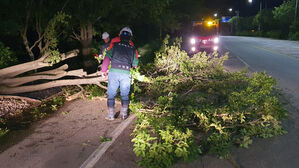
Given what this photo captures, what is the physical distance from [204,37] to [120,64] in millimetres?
11449

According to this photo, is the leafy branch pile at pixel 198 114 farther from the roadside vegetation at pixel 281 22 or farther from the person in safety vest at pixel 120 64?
the roadside vegetation at pixel 281 22

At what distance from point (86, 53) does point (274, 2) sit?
8583cm

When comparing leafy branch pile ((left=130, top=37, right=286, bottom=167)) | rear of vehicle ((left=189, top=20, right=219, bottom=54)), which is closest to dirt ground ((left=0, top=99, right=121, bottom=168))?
leafy branch pile ((left=130, top=37, right=286, bottom=167))

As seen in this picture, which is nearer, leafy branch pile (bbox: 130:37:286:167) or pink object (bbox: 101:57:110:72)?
leafy branch pile (bbox: 130:37:286:167)

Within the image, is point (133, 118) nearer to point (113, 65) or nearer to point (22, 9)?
point (113, 65)

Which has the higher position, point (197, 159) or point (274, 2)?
point (274, 2)

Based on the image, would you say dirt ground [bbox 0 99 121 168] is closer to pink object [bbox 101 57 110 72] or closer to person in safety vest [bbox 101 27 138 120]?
person in safety vest [bbox 101 27 138 120]

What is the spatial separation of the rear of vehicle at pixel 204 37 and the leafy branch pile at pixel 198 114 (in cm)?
734

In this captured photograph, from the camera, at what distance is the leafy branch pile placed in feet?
11.9

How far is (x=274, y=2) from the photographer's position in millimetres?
81250

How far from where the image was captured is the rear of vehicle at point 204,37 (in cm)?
1536

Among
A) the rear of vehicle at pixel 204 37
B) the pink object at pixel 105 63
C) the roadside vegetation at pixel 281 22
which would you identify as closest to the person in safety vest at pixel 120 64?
the pink object at pixel 105 63

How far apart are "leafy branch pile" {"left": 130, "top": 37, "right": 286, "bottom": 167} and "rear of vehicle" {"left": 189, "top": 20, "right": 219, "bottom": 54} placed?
734 cm

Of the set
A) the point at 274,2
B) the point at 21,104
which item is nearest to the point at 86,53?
the point at 21,104
